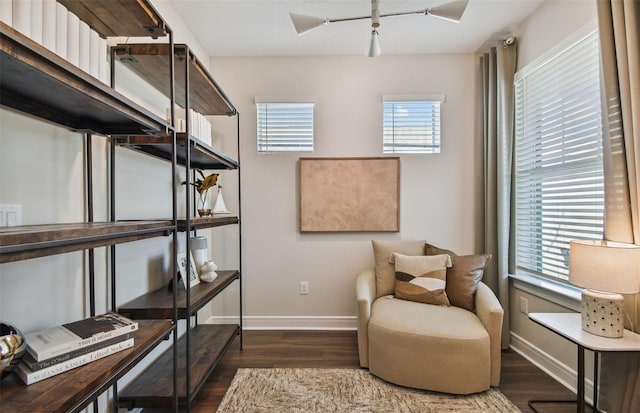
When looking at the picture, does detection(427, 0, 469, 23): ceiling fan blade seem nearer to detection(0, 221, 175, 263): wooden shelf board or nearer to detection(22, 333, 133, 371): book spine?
detection(0, 221, 175, 263): wooden shelf board

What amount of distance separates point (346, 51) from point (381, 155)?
1.03 metres

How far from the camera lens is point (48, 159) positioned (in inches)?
47.5

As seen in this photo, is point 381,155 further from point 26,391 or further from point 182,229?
point 26,391

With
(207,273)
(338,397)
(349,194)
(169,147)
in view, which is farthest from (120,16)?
(338,397)

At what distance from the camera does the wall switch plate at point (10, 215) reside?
1.02 m

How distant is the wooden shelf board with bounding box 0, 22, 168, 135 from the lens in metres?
0.73

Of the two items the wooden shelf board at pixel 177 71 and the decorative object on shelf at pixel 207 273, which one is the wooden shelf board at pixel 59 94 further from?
the decorative object on shelf at pixel 207 273

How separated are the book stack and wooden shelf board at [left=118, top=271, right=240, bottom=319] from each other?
35cm

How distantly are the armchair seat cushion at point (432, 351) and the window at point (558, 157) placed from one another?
838 millimetres

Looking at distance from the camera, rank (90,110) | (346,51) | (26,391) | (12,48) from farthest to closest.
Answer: (346,51), (90,110), (26,391), (12,48)

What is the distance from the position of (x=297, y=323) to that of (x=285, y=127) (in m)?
1.92

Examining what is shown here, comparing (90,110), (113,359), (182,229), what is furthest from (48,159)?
(113,359)

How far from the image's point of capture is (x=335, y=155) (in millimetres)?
2928

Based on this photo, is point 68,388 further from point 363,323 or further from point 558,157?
point 558,157
